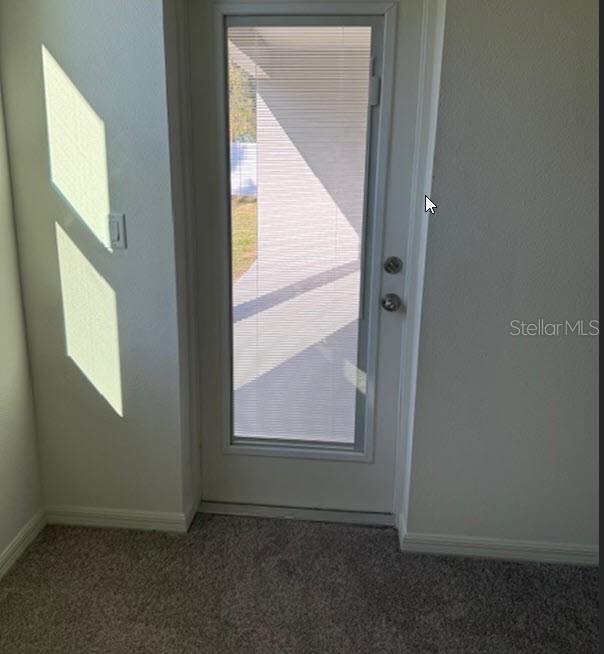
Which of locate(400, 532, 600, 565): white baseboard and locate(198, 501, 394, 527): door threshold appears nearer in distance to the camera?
locate(400, 532, 600, 565): white baseboard

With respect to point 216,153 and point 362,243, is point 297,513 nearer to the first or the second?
point 362,243

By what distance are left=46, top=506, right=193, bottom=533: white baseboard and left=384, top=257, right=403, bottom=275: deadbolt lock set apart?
1.22 meters

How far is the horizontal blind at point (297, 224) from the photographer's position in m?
1.83

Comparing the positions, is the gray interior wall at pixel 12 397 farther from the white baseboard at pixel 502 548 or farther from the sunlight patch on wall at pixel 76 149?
the white baseboard at pixel 502 548

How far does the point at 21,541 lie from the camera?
1.97 metres

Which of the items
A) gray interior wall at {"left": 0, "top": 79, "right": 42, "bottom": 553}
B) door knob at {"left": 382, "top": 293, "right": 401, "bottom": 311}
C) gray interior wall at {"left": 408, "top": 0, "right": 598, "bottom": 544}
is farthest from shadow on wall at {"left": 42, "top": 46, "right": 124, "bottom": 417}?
gray interior wall at {"left": 408, "top": 0, "right": 598, "bottom": 544}

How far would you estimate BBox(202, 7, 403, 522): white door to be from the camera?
1.83 m

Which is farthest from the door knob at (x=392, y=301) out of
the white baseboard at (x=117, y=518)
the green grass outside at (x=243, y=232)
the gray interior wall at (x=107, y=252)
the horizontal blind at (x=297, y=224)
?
the white baseboard at (x=117, y=518)

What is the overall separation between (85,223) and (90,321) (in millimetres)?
344

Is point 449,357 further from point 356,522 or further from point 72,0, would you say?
point 72,0

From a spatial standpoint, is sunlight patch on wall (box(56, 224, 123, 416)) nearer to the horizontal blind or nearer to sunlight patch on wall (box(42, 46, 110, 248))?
sunlight patch on wall (box(42, 46, 110, 248))

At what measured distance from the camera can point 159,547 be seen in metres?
2.02

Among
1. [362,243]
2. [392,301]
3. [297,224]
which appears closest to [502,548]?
[392,301]

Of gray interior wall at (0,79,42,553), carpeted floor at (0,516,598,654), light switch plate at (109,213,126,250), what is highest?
light switch plate at (109,213,126,250)
